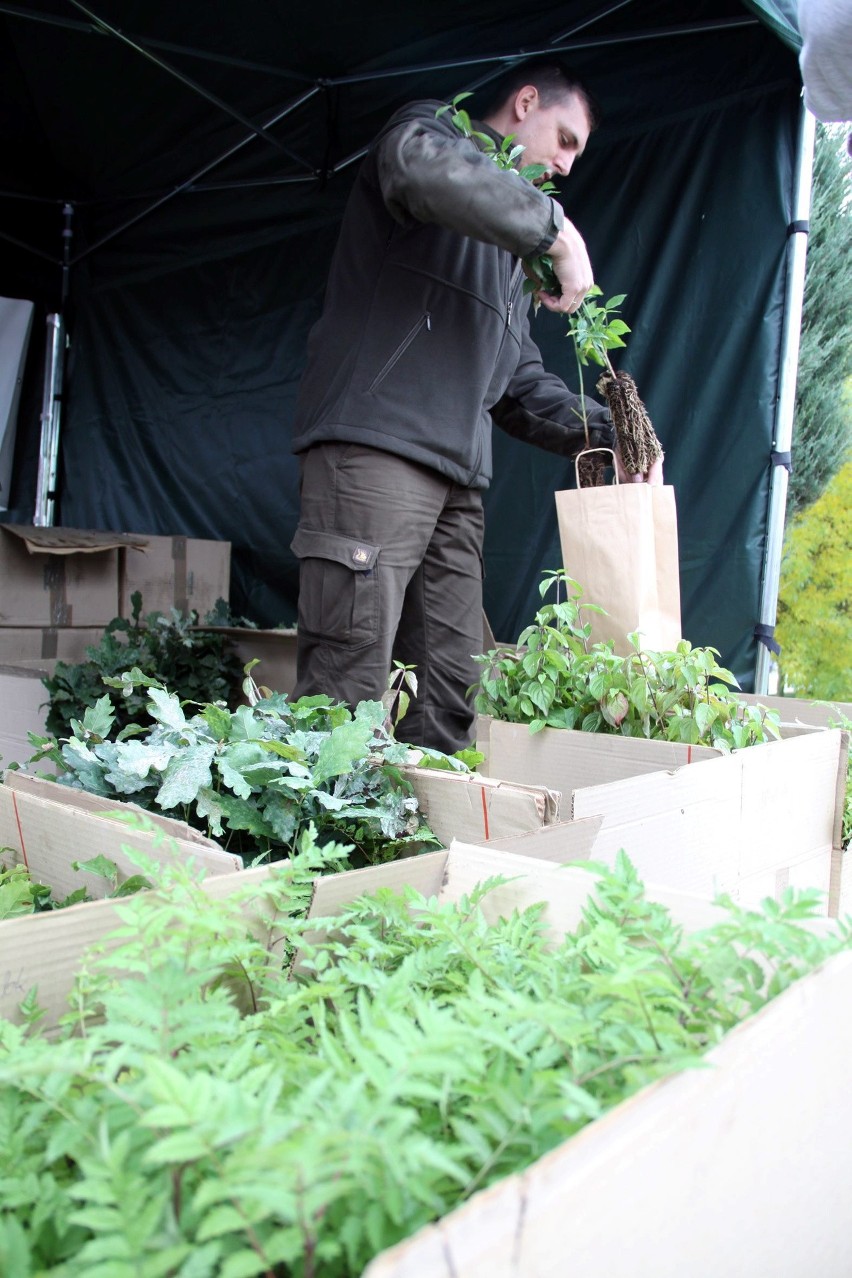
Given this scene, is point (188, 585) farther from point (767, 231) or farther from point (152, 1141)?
point (152, 1141)

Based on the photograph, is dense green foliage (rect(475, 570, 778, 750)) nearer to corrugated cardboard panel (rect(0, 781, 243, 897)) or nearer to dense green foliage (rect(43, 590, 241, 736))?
corrugated cardboard panel (rect(0, 781, 243, 897))

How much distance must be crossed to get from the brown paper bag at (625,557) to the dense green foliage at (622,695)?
0.11 metres

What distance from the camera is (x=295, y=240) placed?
4.50 metres

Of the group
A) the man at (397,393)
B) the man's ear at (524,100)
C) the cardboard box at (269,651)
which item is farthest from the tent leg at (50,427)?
the man's ear at (524,100)

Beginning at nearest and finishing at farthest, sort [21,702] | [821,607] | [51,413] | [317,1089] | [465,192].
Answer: [317,1089] → [465,192] → [21,702] → [821,607] → [51,413]

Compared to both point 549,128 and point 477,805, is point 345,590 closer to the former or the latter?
point 477,805

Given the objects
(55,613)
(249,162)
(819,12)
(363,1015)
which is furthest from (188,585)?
(363,1015)

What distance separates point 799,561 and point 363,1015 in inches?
135

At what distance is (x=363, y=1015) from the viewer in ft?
2.05

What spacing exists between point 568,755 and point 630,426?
2.83ft

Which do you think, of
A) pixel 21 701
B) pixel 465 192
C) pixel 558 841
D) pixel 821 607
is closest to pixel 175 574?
pixel 21 701

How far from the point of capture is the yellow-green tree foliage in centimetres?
353

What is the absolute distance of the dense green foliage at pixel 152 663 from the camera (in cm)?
319

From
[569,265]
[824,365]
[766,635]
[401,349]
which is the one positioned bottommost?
[766,635]
